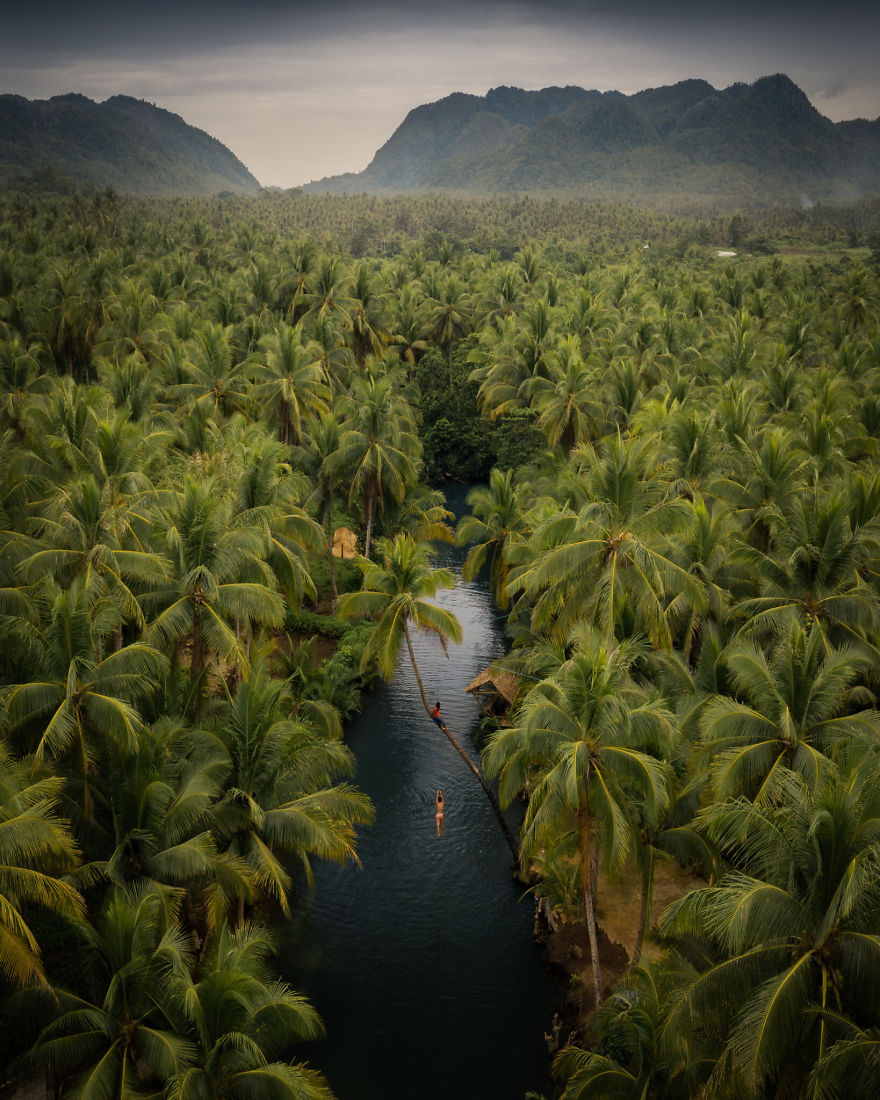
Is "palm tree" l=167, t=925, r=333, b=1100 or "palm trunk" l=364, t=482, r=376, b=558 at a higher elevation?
"palm trunk" l=364, t=482, r=376, b=558

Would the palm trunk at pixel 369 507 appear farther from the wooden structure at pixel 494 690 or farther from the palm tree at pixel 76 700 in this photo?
the palm tree at pixel 76 700

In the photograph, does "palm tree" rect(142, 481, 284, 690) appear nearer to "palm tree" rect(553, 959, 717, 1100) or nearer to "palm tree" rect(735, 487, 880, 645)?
"palm tree" rect(553, 959, 717, 1100)

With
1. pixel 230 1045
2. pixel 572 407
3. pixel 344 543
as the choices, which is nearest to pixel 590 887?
pixel 230 1045

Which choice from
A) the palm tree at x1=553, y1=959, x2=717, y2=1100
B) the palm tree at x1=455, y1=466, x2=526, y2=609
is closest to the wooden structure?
the palm tree at x1=455, y1=466, x2=526, y2=609

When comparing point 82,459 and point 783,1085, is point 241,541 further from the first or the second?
point 783,1085

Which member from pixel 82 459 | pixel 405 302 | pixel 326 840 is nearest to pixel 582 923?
pixel 326 840

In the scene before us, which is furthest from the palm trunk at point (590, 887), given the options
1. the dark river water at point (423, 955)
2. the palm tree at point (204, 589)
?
the palm tree at point (204, 589)

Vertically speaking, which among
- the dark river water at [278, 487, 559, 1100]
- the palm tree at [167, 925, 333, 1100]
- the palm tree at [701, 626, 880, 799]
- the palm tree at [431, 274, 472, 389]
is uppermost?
the palm tree at [431, 274, 472, 389]
